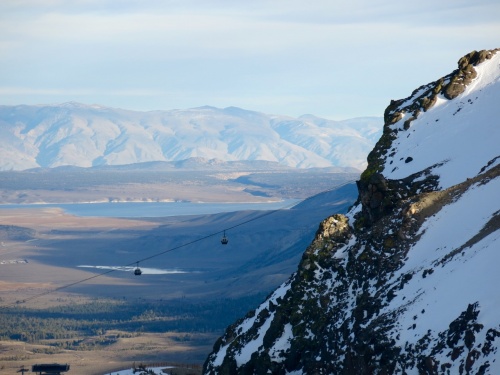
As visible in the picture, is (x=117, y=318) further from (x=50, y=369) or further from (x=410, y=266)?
(x=410, y=266)

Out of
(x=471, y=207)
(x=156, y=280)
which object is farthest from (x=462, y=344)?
(x=156, y=280)

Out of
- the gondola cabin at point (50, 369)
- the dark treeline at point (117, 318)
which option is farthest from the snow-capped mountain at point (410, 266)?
the dark treeline at point (117, 318)

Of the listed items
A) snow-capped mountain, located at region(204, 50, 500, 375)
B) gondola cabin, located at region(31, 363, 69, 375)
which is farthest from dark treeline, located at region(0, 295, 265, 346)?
snow-capped mountain, located at region(204, 50, 500, 375)

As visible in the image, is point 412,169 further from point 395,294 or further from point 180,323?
point 180,323

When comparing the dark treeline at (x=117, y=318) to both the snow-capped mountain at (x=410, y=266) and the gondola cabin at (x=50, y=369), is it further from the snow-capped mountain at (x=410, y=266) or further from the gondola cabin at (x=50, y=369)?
the snow-capped mountain at (x=410, y=266)

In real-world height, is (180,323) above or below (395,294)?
below

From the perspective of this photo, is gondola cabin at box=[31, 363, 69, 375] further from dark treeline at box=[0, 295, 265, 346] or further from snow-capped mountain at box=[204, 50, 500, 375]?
dark treeline at box=[0, 295, 265, 346]

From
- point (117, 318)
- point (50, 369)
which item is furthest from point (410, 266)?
point (117, 318)
